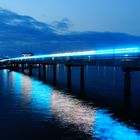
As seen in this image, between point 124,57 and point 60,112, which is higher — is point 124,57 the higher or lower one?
the higher one

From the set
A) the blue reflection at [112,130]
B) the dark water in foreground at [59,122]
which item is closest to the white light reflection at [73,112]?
the dark water in foreground at [59,122]

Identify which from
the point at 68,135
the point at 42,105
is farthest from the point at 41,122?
the point at 42,105

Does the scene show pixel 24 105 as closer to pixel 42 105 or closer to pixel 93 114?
pixel 42 105

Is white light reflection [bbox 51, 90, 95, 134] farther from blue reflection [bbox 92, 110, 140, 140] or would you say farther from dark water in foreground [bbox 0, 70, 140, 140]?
blue reflection [bbox 92, 110, 140, 140]

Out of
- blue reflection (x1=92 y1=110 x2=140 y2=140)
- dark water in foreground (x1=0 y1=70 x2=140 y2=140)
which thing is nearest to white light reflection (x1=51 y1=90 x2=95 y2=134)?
dark water in foreground (x1=0 y1=70 x2=140 y2=140)

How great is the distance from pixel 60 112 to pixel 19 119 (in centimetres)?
729

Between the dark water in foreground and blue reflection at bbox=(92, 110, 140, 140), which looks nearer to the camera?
blue reflection at bbox=(92, 110, 140, 140)

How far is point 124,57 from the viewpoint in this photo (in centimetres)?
→ 6469

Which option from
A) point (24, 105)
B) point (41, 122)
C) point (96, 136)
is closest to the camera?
point (96, 136)

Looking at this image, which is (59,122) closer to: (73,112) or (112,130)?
(112,130)

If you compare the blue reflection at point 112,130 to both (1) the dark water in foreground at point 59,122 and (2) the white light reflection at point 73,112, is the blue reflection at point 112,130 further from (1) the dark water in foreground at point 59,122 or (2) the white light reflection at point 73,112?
(2) the white light reflection at point 73,112

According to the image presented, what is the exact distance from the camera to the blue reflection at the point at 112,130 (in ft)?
126

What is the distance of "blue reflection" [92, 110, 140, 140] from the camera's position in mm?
38469

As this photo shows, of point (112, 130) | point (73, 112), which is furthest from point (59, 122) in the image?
point (73, 112)
